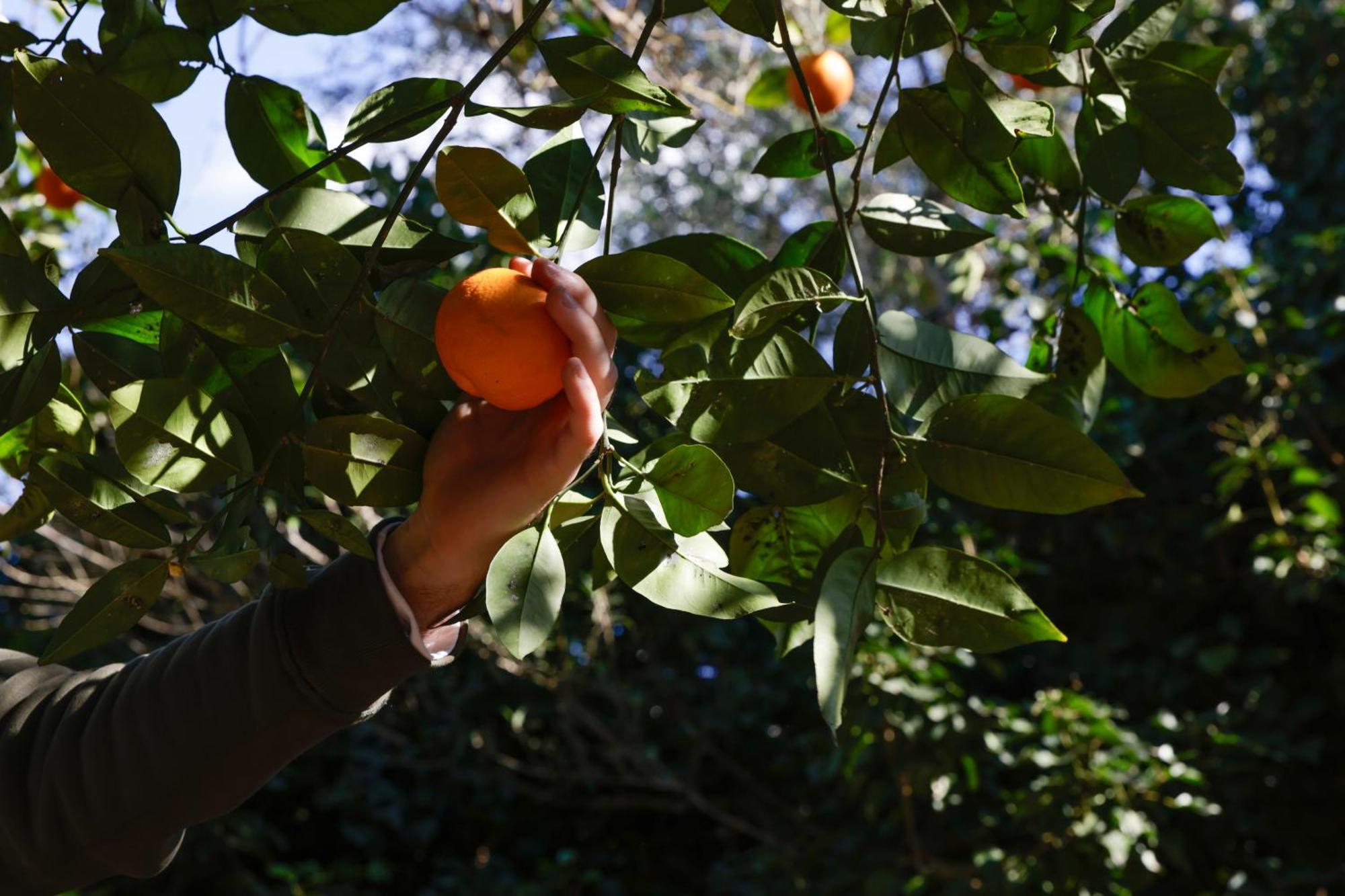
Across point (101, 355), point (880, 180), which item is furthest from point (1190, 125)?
point (880, 180)

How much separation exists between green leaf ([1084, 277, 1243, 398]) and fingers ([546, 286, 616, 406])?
0.37 m

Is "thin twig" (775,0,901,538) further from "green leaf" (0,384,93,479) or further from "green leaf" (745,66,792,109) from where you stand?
"green leaf" (745,66,792,109)

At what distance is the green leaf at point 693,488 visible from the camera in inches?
22.6

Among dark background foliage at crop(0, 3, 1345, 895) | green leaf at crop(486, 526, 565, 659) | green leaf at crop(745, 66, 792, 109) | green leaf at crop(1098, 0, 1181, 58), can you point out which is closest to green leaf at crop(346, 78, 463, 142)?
green leaf at crop(486, 526, 565, 659)

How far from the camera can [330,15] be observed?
2.20ft

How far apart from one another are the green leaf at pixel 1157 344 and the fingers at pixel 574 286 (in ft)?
1.20

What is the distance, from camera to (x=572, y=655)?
282cm

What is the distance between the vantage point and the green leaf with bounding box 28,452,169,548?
23.8 inches

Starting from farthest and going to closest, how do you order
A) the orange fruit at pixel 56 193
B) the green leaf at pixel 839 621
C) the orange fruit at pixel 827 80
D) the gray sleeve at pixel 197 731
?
the orange fruit at pixel 56 193 < the orange fruit at pixel 827 80 < the gray sleeve at pixel 197 731 < the green leaf at pixel 839 621

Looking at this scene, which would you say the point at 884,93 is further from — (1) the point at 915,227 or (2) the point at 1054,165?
(2) the point at 1054,165

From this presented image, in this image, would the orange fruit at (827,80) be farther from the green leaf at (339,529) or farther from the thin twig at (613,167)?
the green leaf at (339,529)

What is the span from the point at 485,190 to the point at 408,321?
8 centimetres

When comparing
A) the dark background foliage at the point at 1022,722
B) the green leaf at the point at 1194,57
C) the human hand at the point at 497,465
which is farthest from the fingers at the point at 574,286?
the dark background foliage at the point at 1022,722

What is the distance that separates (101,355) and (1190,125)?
0.63 meters
